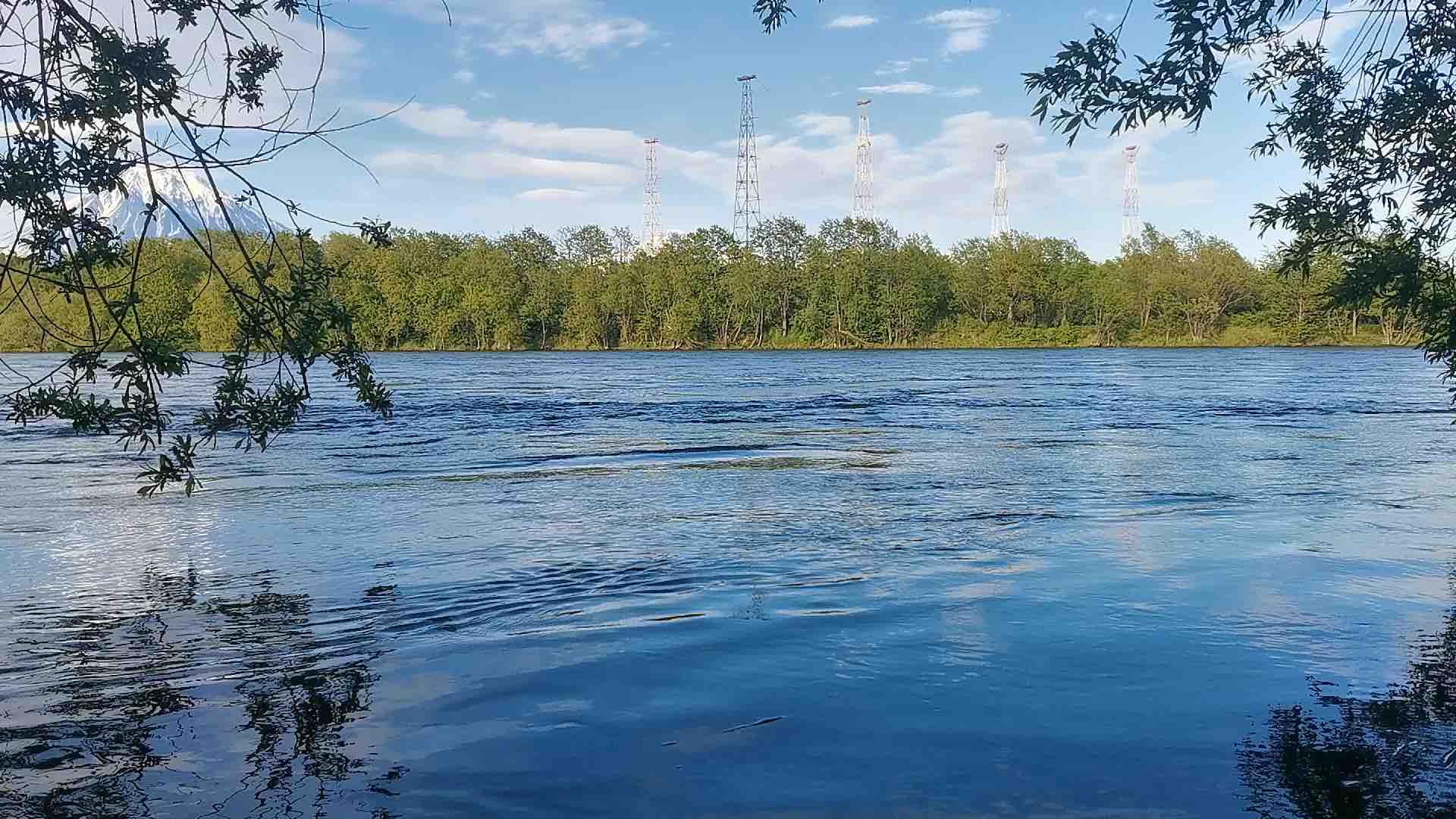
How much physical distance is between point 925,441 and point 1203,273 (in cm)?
12604

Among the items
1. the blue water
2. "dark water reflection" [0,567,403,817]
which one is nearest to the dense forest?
the blue water

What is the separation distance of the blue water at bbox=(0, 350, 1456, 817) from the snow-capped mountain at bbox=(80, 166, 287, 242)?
317 centimetres

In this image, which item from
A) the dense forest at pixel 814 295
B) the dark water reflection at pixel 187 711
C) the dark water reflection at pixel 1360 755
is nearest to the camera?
the dark water reflection at pixel 1360 755

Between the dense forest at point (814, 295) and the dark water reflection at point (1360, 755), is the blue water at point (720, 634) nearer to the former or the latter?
the dark water reflection at point (1360, 755)

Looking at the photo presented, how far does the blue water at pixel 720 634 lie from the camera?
6.43m

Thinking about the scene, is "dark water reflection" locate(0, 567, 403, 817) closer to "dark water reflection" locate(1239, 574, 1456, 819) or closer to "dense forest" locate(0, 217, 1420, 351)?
"dark water reflection" locate(1239, 574, 1456, 819)

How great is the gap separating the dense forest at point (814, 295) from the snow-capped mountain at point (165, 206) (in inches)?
5411

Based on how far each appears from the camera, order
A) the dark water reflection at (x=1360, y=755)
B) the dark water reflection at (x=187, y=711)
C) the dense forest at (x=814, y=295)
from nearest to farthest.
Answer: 1. the dark water reflection at (x=1360, y=755)
2. the dark water reflection at (x=187, y=711)
3. the dense forest at (x=814, y=295)

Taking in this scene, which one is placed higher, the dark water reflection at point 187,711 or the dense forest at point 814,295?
the dense forest at point 814,295

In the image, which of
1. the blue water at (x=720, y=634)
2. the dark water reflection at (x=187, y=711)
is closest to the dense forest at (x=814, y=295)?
the blue water at (x=720, y=634)

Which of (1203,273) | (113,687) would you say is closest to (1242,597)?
(113,687)

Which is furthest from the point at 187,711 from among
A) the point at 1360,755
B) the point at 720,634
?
the point at 1360,755

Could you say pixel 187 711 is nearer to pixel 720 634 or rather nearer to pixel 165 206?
pixel 165 206

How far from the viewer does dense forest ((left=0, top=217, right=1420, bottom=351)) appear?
468 feet
